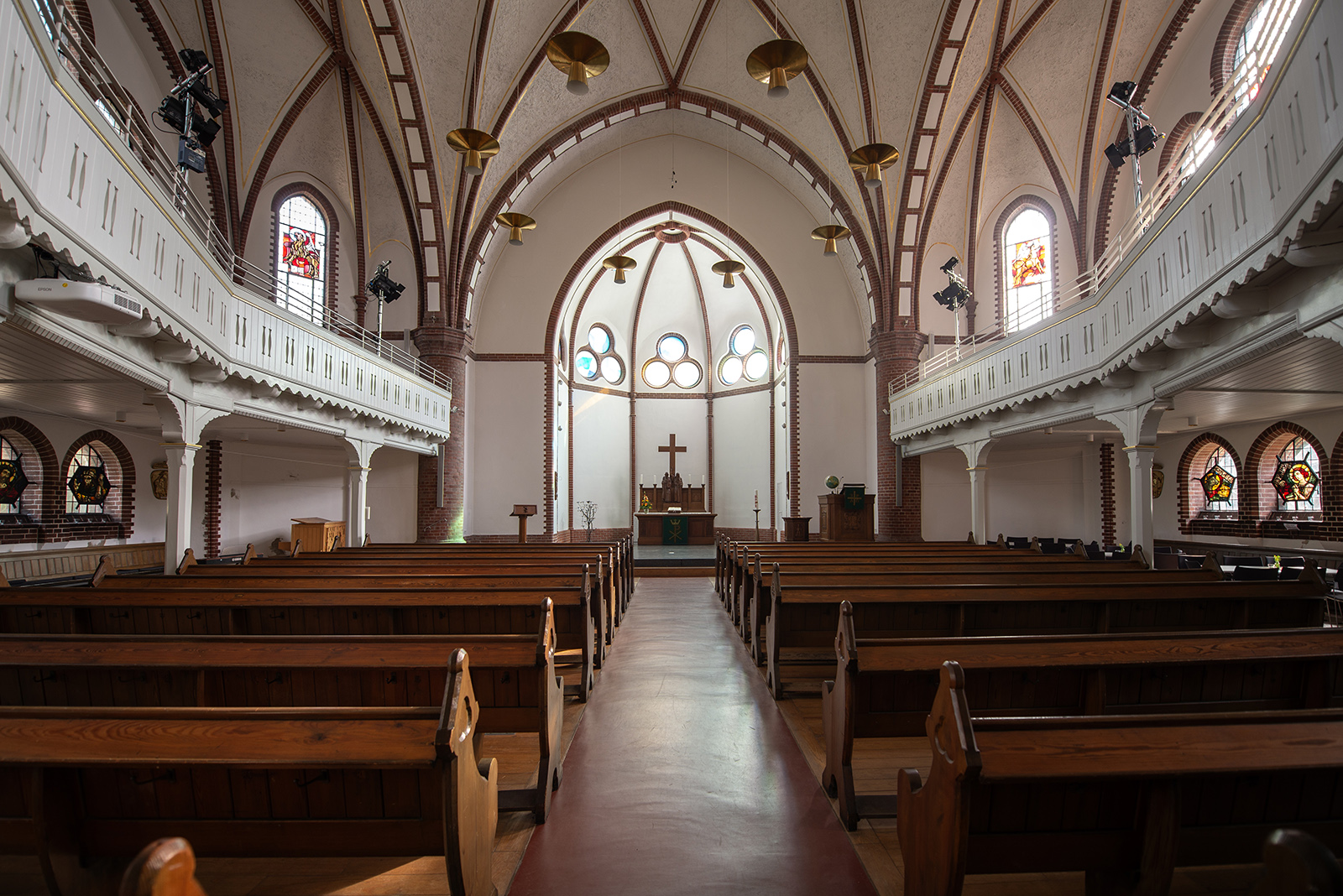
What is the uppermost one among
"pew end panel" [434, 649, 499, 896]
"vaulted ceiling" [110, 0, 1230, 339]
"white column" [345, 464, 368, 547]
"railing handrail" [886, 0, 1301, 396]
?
"vaulted ceiling" [110, 0, 1230, 339]

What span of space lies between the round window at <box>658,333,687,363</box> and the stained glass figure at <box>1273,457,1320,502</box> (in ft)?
Answer: 60.2

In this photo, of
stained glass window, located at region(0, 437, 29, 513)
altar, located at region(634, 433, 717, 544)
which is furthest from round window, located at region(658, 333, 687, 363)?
stained glass window, located at region(0, 437, 29, 513)

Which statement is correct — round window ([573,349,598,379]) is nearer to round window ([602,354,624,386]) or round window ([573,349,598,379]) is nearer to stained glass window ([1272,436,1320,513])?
round window ([602,354,624,386])

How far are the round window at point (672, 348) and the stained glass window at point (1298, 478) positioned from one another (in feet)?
60.2

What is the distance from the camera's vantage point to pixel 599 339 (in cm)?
2628

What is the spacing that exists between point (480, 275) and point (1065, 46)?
15779 millimetres

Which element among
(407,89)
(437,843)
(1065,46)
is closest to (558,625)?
(437,843)

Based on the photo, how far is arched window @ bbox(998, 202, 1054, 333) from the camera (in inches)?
733

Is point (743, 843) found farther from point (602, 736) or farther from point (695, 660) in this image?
point (695, 660)

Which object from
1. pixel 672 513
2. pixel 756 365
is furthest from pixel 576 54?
pixel 756 365

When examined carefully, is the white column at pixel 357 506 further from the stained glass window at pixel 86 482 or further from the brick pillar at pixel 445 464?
the stained glass window at pixel 86 482

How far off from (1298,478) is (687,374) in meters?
18.3

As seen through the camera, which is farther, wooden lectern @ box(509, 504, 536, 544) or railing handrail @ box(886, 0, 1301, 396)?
wooden lectern @ box(509, 504, 536, 544)

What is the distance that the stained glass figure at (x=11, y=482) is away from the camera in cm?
1229
